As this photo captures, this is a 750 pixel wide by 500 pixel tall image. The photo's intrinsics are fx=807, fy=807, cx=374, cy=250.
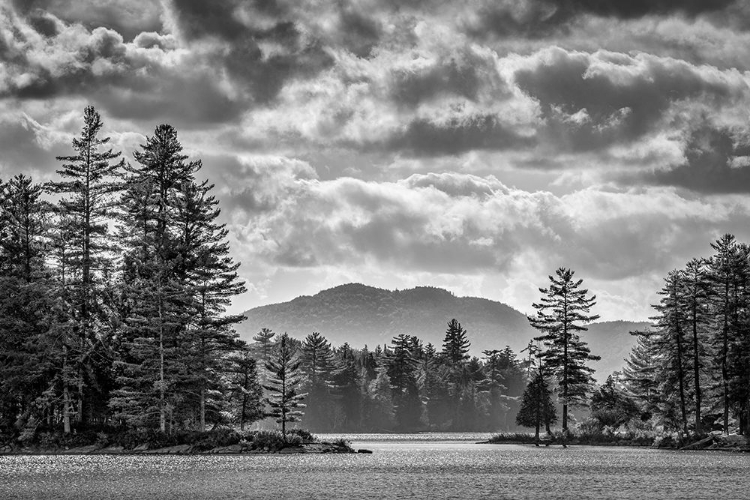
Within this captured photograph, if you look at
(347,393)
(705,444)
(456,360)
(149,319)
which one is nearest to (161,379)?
(149,319)

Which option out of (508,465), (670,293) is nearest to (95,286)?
(508,465)

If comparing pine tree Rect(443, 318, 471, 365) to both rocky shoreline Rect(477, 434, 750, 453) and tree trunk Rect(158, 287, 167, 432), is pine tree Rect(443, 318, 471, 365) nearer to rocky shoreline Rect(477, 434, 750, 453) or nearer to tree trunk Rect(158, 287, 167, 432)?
rocky shoreline Rect(477, 434, 750, 453)

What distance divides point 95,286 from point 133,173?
11703 millimetres

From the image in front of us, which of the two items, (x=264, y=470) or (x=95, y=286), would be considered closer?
(x=264, y=470)

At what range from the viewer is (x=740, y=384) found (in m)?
75.2

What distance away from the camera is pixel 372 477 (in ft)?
141

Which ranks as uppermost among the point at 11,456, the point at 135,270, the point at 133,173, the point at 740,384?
the point at 133,173

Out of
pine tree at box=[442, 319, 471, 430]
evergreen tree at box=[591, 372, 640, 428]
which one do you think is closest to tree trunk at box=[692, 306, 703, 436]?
evergreen tree at box=[591, 372, 640, 428]

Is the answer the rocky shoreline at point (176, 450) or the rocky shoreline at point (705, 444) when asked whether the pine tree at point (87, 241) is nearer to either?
the rocky shoreline at point (176, 450)

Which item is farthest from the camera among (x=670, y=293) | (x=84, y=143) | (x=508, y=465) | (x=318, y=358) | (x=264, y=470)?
(x=318, y=358)

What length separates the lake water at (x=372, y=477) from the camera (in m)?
34.1

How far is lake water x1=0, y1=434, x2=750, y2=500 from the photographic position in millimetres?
34125

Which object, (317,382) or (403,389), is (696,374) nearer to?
(403,389)

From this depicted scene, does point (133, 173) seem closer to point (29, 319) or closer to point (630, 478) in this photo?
point (29, 319)
